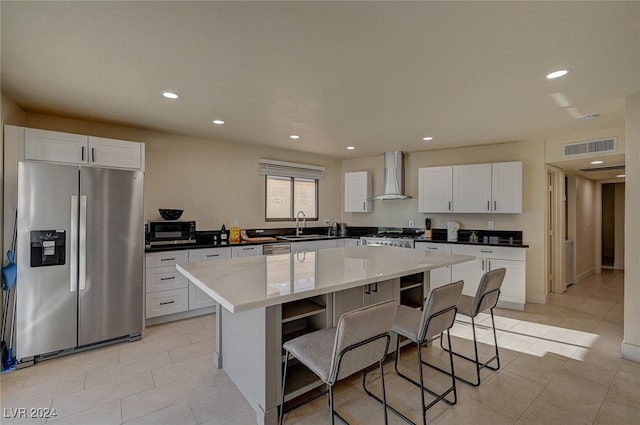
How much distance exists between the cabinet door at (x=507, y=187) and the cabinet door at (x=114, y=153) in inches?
186

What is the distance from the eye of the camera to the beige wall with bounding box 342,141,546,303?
4371 millimetres

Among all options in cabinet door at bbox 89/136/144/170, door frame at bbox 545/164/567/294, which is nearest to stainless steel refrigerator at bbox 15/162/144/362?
cabinet door at bbox 89/136/144/170

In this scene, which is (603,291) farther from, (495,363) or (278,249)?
(278,249)

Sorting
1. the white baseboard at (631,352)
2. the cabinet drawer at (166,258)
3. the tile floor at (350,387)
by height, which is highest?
the cabinet drawer at (166,258)

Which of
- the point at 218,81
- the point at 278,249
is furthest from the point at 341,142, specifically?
the point at 218,81

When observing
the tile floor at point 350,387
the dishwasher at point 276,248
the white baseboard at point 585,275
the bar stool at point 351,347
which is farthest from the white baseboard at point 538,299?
the bar stool at point 351,347

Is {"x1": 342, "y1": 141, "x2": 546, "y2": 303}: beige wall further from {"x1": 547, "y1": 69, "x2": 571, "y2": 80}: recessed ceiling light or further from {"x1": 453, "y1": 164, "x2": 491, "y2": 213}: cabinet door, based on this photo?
{"x1": 547, "y1": 69, "x2": 571, "y2": 80}: recessed ceiling light

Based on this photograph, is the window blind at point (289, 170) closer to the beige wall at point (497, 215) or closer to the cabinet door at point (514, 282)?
the beige wall at point (497, 215)

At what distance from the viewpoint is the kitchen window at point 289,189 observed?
521 centimetres

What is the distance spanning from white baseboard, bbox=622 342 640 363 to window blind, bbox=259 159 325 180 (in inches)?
183

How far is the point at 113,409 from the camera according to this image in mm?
2043

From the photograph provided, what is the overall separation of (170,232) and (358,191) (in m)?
3.46

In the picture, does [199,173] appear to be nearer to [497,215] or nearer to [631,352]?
[497,215]

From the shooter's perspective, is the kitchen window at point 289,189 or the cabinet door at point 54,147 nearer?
the cabinet door at point 54,147
